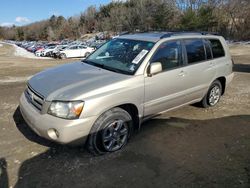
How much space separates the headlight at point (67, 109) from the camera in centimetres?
326

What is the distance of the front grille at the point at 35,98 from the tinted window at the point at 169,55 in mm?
1799

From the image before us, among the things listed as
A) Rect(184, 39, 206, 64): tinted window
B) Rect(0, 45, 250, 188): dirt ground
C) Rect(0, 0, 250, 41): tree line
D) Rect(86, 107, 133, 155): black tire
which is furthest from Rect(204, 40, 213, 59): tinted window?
Rect(0, 0, 250, 41): tree line

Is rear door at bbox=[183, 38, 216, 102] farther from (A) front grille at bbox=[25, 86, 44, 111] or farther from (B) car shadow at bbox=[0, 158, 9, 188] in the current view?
(B) car shadow at bbox=[0, 158, 9, 188]

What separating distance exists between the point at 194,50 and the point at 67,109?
2.79m

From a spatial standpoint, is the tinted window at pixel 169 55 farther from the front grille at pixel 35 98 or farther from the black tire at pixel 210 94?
the front grille at pixel 35 98

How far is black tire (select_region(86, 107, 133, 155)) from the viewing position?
3.51 meters

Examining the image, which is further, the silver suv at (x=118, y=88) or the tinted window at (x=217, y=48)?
the tinted window at (x=217, y=48)

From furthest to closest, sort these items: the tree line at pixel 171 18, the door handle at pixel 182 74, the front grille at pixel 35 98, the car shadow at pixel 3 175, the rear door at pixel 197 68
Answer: the tree line at pixel 171 18 < the rear door at pixel 197 68 < the door handle at pixel 182 74 < the front grille at pixel 35 98 < the car shadow at pixel 3 175

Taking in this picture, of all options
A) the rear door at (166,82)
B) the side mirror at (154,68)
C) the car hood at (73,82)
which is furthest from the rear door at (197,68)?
the car hood at (73,82)

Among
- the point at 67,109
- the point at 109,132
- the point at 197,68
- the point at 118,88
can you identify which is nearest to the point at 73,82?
the point at 67,109

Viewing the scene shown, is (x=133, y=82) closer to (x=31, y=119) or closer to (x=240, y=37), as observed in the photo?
(x=31, y=119)

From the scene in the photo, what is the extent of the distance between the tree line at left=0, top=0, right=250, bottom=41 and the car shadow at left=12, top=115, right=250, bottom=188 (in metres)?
8.80

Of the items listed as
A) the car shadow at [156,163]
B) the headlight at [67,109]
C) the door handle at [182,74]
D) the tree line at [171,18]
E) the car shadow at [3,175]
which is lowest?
the car shadow at [156,163]

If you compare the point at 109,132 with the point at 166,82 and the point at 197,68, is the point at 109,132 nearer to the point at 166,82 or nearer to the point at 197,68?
the point at 166,82
